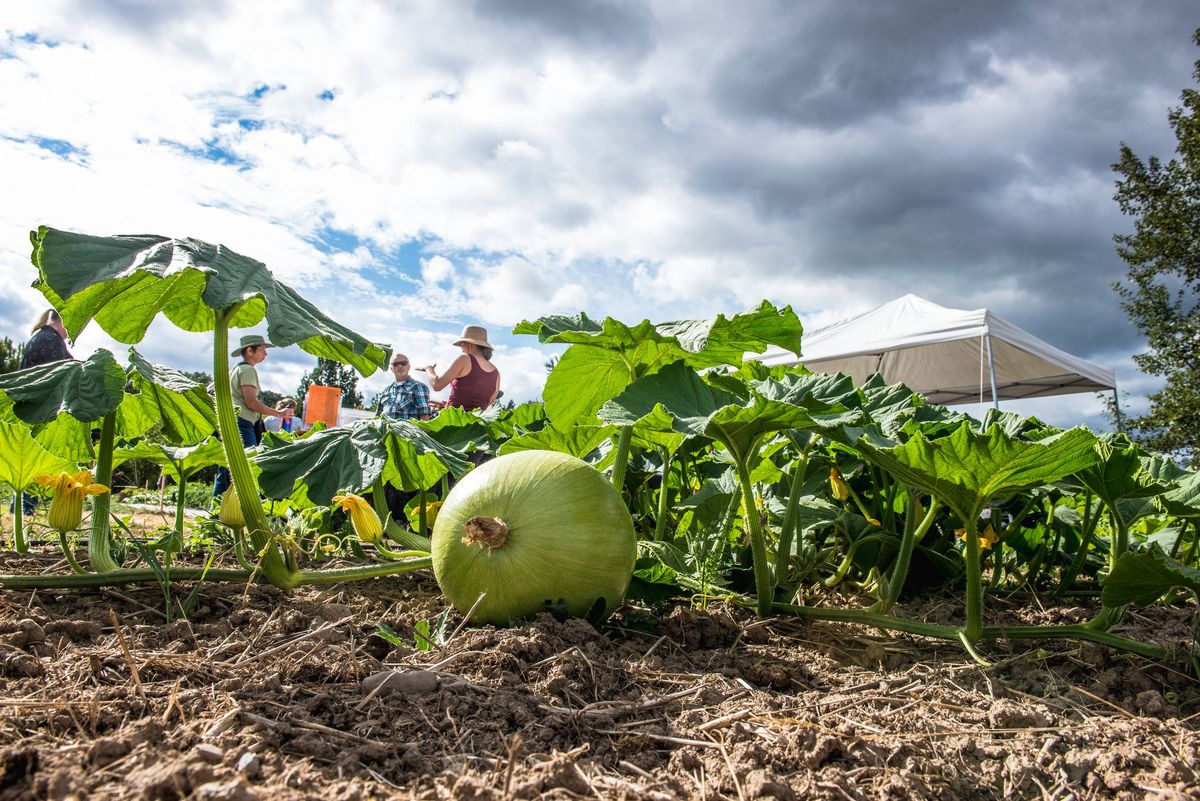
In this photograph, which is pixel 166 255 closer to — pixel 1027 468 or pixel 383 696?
pixel 383 696

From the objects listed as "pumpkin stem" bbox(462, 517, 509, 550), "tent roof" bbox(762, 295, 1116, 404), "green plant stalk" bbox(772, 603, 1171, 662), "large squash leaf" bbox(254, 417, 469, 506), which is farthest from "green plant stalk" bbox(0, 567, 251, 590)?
"tent roof" bbox(762, 295, 1116, 404)

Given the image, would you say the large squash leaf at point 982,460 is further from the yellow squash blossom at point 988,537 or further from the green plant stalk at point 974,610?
the yellow squash blossom at point 988,537

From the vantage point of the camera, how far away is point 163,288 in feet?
5.58

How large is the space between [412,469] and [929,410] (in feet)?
4.76

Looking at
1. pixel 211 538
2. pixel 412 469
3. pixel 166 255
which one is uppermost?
pixel 166 255

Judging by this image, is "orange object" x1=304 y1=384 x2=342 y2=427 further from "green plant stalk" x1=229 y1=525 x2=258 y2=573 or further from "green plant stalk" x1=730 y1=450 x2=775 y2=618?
"green plant stalk" x1=730 y1=450 x2=775 y2=618

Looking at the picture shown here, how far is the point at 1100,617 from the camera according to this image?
1524mm

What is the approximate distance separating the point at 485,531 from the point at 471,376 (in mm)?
3886

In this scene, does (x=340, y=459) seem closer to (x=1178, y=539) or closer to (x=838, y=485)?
(x=838, y=485)

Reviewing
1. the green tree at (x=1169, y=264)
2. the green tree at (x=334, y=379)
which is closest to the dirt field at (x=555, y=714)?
the green tree at (x=1169, y=264)

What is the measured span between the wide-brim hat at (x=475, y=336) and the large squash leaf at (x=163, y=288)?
137 inches

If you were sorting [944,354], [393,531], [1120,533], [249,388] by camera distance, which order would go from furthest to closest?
[944,354], [249,388], [393,531], [1120,533]


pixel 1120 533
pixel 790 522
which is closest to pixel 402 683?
pixel 790 522

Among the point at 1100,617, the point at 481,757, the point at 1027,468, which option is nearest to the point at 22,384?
the point at 481,757
